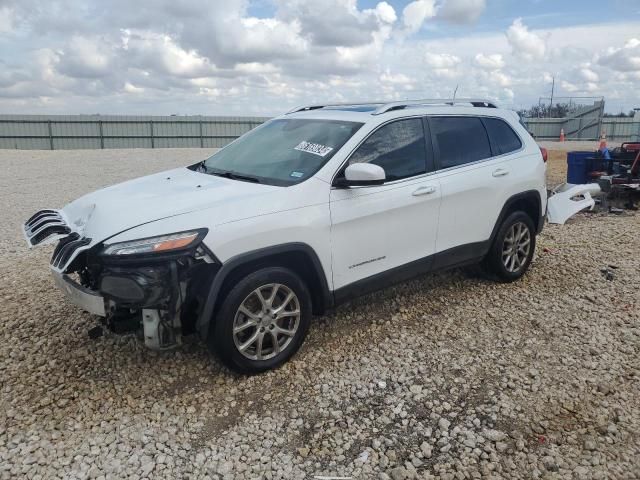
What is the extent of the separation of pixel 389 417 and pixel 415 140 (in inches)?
91.6

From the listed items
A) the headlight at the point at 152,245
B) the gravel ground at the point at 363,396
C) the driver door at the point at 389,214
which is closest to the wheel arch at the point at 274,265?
the driver door at the point at 389,214

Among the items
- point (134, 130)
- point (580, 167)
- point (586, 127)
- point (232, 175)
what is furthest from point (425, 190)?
point (586, 127)

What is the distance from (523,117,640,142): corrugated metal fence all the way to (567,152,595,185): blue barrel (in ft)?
70.9

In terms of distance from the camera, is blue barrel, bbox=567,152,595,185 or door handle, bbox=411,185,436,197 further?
blue barrel, bbox=567,152,595,185

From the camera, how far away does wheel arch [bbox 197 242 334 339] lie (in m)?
3.30

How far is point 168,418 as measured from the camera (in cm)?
330

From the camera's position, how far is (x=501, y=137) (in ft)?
17.5

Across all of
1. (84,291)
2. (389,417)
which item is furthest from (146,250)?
(389,417)

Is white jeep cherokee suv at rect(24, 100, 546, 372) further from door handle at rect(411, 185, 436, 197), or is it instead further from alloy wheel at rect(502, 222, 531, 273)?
alloy wheel at rect(502, 222, 531, 273)

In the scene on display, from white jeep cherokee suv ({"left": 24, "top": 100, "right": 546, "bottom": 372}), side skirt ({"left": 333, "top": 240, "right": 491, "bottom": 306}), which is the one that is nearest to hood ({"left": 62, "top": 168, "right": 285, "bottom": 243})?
white jeep cherokee suv ({"left": 24, "top": 100, "right": 546, "bottom": 372})

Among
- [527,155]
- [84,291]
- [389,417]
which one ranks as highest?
[527,155]

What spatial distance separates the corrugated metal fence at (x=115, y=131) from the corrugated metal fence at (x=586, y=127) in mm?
17321

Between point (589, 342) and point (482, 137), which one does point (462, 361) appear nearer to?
point (589, 342)

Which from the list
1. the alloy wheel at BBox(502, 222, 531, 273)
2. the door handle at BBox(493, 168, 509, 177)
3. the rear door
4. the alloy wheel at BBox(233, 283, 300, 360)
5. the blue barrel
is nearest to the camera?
the alloy wheel at BBox(233, 283, 300, 360)
